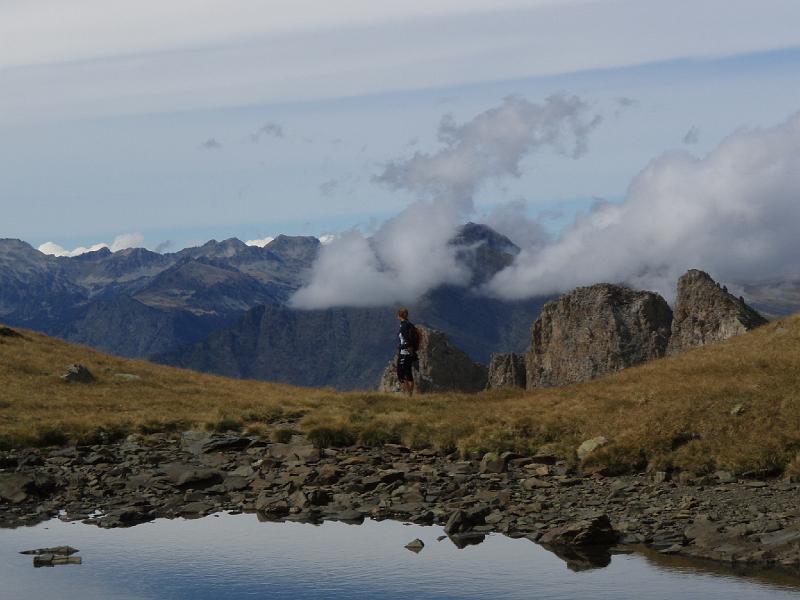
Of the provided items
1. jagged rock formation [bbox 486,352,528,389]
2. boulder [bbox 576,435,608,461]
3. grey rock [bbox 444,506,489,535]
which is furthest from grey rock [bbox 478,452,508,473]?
jagged rock formation [bbox 486,352,528,389]

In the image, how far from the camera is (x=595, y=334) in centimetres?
12338

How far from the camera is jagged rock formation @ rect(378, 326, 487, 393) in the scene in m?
113

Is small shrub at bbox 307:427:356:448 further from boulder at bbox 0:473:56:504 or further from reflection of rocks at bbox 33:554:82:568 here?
reflection of rocks at bbox 33:554:82:568

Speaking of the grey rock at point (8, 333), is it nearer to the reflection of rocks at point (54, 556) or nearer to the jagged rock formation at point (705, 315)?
the reflection of rocks at point (54, 556)

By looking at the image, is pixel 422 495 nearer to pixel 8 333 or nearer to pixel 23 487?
pixel 23 487

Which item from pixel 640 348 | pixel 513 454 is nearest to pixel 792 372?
pixel 513 454

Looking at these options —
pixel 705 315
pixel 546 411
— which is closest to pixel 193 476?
pixel 546 411

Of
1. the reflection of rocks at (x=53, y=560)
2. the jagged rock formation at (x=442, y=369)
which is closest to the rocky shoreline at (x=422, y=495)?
the reflection of rocks at (x=53, y=560)

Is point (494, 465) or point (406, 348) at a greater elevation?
point (406, 348)

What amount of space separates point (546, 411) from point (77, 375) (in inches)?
1053

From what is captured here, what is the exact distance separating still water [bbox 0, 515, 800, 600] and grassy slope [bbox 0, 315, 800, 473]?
30.3 feet

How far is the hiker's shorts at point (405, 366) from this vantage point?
4672 cm

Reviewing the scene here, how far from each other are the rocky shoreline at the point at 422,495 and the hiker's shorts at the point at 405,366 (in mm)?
9195

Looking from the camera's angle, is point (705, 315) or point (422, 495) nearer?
point (422, 495)
